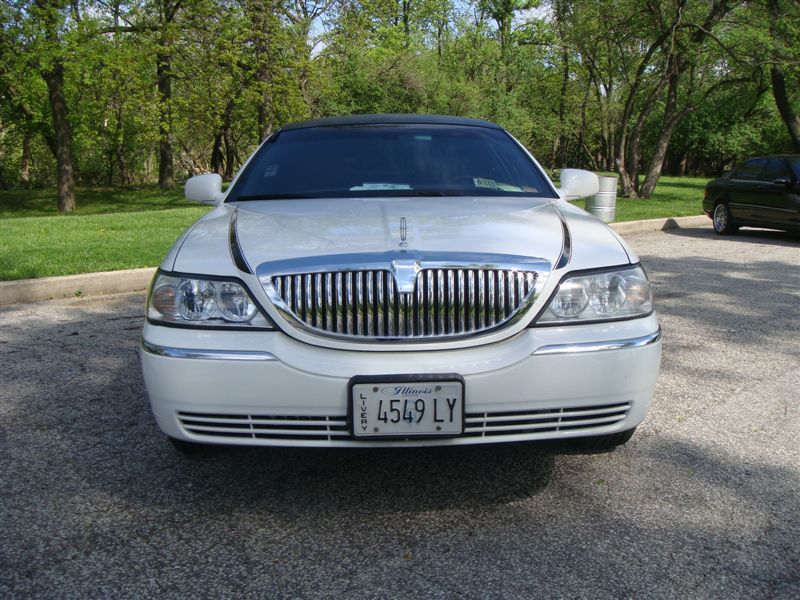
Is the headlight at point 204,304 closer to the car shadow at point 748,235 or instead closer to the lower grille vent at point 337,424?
the lower grille vent at point 337,424

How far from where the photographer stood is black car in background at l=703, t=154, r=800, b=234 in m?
12.3

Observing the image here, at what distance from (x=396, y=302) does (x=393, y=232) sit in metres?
→ 0.37

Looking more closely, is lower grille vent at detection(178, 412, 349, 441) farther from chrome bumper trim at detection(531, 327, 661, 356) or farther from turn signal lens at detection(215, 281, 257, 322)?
chrome bumper trim at detection(531, 327, 661, 356)

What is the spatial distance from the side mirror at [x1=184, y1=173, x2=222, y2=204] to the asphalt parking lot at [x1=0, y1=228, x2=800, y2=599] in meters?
1.16

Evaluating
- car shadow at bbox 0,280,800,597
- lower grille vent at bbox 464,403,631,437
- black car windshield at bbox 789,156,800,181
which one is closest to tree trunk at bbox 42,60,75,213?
black car windshield at bbox 789,156,800,181

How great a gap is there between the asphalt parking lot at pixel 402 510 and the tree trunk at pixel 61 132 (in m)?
21.2

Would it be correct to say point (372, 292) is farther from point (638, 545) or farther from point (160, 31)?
point (160, 31)

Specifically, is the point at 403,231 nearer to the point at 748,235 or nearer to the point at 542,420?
the point at 542,420

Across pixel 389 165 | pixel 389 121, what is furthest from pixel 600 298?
pixel 389 121

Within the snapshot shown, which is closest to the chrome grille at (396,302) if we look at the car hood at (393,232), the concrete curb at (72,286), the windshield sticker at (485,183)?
the car hood at (393,232)

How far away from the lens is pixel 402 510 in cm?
285

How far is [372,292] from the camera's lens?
2602 mm

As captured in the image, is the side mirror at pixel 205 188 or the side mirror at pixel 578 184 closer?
the side mirror at pixel 205 188

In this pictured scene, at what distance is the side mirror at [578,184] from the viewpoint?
4270mm
